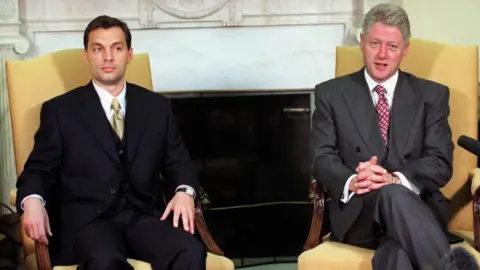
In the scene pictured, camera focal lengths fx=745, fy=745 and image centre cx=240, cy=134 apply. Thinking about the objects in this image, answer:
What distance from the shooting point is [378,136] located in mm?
2643

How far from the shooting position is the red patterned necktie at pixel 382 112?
267cm

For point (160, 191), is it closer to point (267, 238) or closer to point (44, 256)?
point (44, 256)

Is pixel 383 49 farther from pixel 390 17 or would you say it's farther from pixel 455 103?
pixel 455 103

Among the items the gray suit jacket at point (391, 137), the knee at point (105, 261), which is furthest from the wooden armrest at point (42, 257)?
the gray suit jacket at point (391, 137)

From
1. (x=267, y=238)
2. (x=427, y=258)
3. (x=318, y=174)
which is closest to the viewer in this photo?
(x=427, y=258)

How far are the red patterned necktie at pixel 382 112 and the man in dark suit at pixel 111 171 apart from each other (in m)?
0.69

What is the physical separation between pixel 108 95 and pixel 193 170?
0.40 m

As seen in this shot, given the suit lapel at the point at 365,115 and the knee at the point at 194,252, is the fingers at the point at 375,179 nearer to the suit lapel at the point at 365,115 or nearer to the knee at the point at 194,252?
the suit lapel at the point at 365,115

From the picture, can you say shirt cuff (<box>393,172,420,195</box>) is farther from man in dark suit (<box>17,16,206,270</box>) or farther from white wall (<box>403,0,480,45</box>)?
white wall (<box>403,0,480,45</box>)

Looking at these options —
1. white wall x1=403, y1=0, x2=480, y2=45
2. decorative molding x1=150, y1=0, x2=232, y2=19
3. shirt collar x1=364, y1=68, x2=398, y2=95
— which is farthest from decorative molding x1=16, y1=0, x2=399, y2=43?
shirt collar x1=364, y1=68, x2=398, y2=95

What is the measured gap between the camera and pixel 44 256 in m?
2.30

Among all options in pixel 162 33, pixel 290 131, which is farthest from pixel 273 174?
pixel 162 33

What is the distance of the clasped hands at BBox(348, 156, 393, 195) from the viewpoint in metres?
2.41

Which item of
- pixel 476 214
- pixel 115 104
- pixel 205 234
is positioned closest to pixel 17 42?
pixel 115 104
